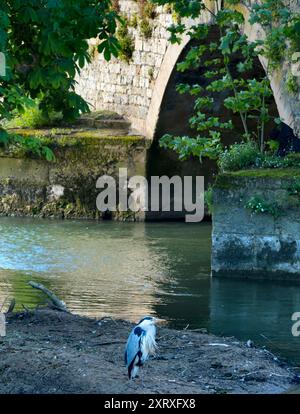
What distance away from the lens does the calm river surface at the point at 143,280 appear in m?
11.0

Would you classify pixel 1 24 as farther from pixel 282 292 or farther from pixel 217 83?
pixel 217 83

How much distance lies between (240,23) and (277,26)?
0.47 m

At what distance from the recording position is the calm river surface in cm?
1099

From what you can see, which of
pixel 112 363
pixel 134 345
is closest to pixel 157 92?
pixel 112 363

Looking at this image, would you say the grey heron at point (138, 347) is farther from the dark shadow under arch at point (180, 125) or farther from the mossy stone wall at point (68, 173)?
the mossy stone wall at point (68, 173)

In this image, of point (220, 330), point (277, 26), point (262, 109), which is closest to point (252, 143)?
point (262, 109)

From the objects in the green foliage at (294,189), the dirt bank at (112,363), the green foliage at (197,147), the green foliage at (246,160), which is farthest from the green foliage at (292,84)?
the dirt bank at (112,363)

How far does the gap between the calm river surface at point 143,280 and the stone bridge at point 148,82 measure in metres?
1.54

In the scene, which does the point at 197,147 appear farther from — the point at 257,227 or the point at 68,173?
the point at 68,173

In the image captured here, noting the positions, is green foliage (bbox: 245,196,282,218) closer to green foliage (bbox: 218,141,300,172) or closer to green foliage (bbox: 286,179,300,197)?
green foliage (bbox: 286,179,300,197)

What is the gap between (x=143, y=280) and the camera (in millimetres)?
13195

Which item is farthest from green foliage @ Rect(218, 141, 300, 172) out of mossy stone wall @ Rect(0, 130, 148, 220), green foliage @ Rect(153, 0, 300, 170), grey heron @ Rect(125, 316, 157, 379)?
grey heron @ Rect(125, 316, 157, 379)

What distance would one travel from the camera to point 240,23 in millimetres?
14133
